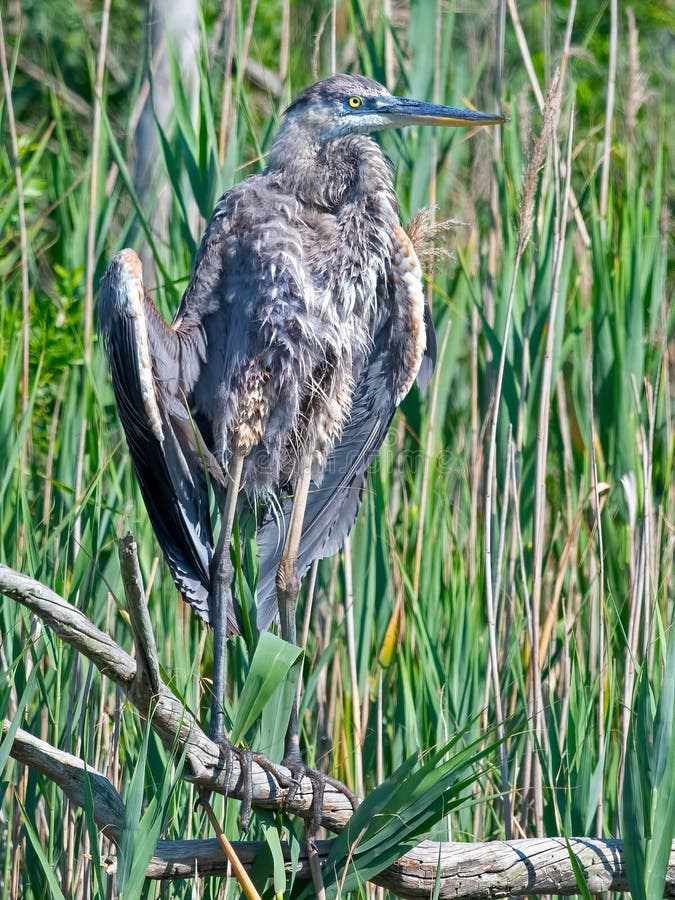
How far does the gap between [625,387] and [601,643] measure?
2.60 ft

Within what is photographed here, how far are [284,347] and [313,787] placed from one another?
2.92 ft

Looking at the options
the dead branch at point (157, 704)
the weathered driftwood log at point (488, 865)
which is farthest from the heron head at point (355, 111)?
the weathered driftwood log at point (488, 865)

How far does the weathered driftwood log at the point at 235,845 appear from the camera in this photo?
5.07 ft

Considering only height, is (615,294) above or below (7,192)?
below

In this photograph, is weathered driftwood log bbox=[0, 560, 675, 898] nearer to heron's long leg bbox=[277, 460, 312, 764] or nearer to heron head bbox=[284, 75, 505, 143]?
heron's long leg bbox=[277, 460, 312, 764]

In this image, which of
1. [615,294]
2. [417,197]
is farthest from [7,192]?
[615,294]

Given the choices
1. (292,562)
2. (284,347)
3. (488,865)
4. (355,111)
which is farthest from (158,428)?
(488,865)

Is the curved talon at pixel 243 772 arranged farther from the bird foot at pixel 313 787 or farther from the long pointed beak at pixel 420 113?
the long pointed beak at pixel 420 113

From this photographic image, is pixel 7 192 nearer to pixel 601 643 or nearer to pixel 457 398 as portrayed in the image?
pixel 457 398

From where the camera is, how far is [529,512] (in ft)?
8.61

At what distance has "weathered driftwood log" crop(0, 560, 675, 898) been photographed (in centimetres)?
154

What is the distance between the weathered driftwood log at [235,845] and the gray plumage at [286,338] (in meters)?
0.52

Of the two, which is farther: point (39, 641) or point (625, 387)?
point (625, 387)

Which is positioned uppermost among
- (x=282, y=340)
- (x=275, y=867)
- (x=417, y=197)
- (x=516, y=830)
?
(x=417, y=197)
